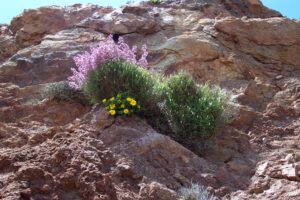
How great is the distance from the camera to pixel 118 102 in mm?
6512

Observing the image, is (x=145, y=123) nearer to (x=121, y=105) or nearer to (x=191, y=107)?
(x=121, y=105)

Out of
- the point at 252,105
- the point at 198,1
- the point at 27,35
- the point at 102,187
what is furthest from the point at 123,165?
the point at 198,1

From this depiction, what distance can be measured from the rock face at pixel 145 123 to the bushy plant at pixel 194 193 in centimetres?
14

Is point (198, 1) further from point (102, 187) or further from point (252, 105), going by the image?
point (102, 187)

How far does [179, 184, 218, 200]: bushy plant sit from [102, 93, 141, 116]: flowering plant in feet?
5.17

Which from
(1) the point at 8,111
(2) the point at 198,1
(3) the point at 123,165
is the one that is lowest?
(1) the point at 8,111

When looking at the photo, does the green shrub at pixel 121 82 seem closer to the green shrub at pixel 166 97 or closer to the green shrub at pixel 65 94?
the green shrub at pixel 166 97

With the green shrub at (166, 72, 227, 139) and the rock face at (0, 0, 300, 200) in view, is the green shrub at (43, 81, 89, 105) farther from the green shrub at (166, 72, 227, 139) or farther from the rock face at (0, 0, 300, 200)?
the green shrub at (166, 72, 227, 139)

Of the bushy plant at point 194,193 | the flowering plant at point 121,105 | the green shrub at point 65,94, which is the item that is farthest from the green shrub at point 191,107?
the green shrub at point 65,94

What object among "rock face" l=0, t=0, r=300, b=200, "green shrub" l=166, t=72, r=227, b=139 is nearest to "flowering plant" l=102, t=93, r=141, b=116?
"rock face" l=0, t=0, r=300, b=200

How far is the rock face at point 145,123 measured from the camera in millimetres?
4988

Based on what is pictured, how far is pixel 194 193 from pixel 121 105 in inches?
75.8

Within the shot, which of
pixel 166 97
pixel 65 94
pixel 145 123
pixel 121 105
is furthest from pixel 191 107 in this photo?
pixel 65 94

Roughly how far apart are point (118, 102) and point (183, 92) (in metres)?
1.01
